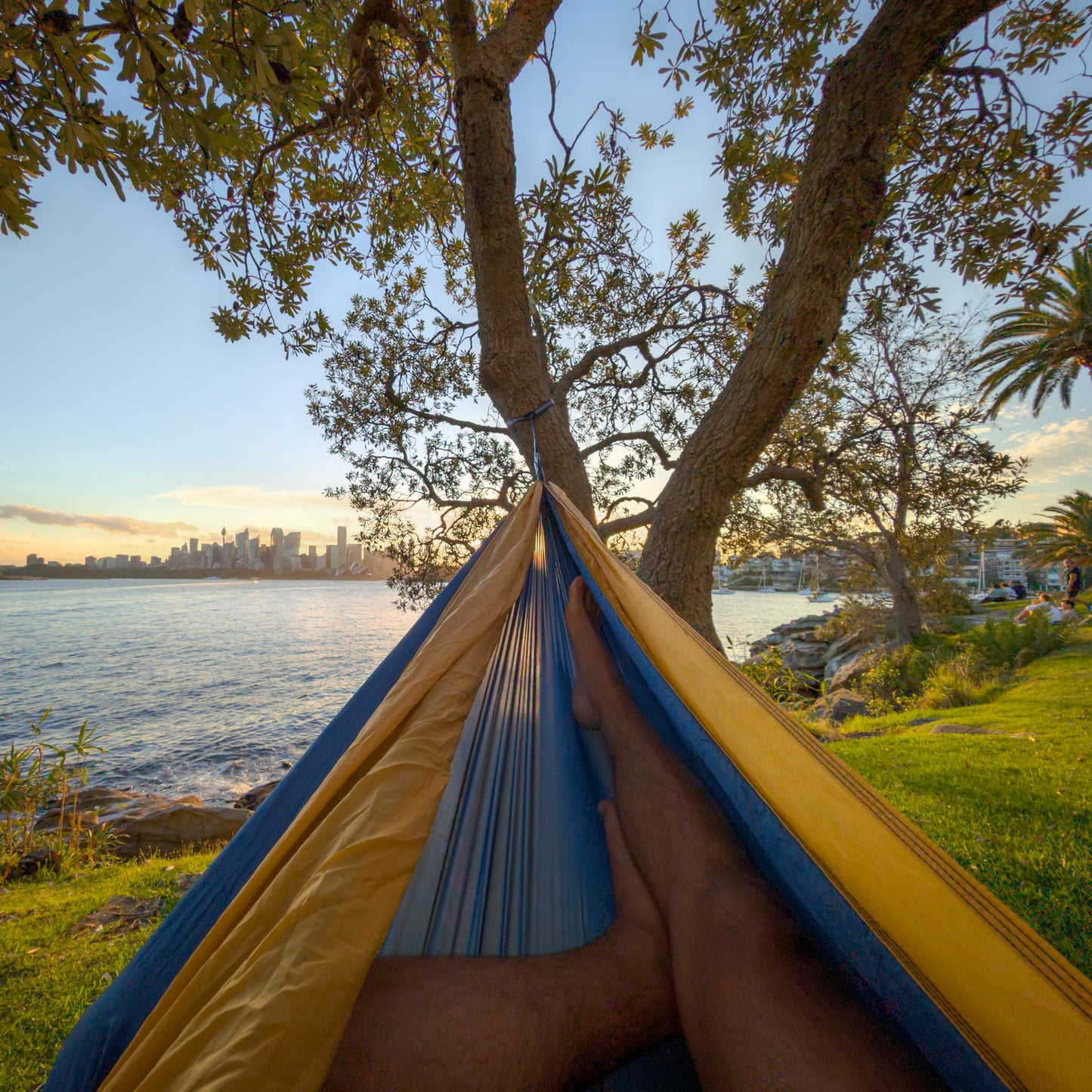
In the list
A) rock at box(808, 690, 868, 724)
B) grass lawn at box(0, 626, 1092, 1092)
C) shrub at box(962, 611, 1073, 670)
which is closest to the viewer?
grass lawn at box(0, 626, 1092, 1092)

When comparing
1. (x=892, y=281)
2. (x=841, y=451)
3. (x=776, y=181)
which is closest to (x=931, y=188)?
(x=892, y=281)

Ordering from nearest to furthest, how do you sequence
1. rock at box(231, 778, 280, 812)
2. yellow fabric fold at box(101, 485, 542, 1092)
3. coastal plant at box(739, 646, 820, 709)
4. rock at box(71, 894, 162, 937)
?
yellow fabric fold at box(101, 485, 542, 1092), rock at box(71, 894, 162, 937), coastal plant at box(739, 646, 820, 709), rock at box(231, 778, 280, 812)

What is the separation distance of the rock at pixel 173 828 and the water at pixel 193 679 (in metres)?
2.71

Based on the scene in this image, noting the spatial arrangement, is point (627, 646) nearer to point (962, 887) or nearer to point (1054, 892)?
point (962, 887)

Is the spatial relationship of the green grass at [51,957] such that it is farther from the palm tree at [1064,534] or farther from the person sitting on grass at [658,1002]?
the palm tree at [1064,534]

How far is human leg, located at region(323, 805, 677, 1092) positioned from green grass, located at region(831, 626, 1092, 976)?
4.88ft

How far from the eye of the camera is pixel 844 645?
13.5 meters

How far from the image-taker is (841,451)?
3.05 meters

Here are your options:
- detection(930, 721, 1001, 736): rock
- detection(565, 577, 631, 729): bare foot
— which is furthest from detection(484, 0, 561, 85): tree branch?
detection(930, 721, 1001, 736): rock

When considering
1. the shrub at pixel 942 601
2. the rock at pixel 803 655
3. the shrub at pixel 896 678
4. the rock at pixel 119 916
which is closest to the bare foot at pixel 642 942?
the rock at pixel 119 916

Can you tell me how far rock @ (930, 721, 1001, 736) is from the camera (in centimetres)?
420

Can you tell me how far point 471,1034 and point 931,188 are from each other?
3.71m

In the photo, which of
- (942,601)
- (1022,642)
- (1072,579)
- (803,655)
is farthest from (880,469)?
(1072,579)

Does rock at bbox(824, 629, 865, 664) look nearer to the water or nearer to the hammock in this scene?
the water
